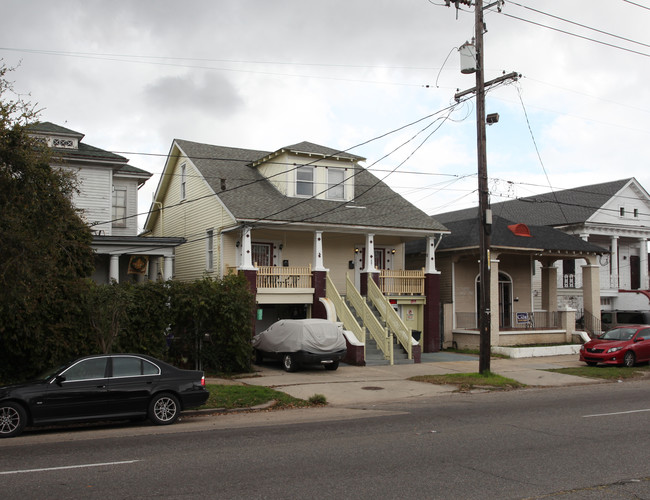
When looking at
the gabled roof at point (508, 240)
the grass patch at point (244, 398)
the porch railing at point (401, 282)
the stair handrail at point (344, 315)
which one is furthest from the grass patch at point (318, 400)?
the gabled roof at point (508, 240)

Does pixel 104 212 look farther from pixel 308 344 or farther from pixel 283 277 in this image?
pixel 308 344

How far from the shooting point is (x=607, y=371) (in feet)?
72.3

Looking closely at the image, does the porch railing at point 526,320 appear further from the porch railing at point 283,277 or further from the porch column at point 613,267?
the porch column at point 613,267

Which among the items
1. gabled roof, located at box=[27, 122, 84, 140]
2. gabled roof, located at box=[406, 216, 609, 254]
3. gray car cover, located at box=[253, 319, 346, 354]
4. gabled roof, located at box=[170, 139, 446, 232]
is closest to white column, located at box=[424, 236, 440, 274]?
gabled roof, located at box=[170, 139, 446, 232]

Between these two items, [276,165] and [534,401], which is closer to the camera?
[534,401]

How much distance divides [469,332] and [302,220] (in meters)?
9.30

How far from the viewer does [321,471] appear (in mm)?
8070

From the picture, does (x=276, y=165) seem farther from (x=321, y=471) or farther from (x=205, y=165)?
(x=321, y=471)

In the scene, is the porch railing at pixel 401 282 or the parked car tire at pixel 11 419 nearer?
the parked car tire at pixel 11 419

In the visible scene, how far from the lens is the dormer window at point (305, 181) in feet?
92.5

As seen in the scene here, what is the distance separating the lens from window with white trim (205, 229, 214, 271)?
89.9 ft

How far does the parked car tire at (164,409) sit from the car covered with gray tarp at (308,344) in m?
8.20

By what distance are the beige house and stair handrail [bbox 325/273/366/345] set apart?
254 inches

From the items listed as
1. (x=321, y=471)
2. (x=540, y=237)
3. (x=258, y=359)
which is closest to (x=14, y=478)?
(x=321, y=471)
